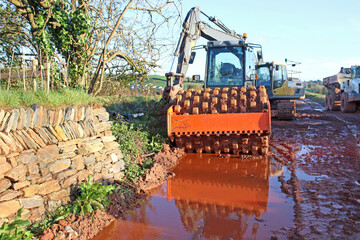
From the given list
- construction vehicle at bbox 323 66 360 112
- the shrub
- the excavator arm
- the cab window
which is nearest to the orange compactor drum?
the excavator arm

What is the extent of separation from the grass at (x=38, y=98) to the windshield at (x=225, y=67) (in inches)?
193

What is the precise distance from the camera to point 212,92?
7.63 meters

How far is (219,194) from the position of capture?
16.6 feet

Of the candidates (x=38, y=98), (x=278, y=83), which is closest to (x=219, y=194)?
(x=38, y=98)

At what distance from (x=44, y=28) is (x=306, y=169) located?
22.0 feet

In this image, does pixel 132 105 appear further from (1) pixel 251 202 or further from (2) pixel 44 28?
(1) pixel 251 202

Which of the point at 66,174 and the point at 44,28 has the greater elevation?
the point at 44,28

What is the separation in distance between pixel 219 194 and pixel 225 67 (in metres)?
5.53

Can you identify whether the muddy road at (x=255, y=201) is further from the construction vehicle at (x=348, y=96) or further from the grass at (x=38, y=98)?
the construction vehicle at (x=348, y=96)

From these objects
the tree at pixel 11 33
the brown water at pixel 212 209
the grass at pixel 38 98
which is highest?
the tree at pixel 11 33

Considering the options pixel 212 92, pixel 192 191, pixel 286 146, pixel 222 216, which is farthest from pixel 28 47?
pixel 286 146

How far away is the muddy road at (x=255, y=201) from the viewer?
3.84m

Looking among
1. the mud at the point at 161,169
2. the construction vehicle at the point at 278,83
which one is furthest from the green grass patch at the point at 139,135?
the construction vehicle at the point at 278,83

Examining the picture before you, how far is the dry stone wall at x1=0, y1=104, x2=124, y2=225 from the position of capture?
3.61m
